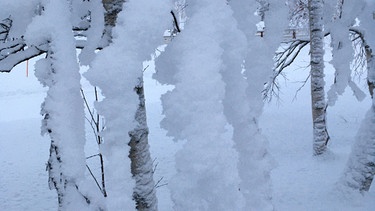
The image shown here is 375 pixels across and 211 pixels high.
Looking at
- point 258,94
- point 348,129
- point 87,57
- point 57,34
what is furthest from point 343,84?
point 348,129

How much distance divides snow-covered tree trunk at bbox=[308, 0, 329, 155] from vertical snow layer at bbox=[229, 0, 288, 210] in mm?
5870

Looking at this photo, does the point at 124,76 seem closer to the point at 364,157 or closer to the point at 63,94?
the point at 63,94

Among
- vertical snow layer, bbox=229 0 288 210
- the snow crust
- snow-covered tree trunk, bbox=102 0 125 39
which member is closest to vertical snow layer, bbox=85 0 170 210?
snow-covered tree trunk, bbox=102 0 125 39

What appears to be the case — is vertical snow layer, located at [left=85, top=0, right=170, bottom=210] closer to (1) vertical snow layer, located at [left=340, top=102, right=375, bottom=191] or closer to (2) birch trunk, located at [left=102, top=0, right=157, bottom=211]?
(2) birch trunk, located at [left=102, top=0, right=157, bottom=211]

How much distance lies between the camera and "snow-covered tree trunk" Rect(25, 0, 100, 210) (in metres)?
1.74

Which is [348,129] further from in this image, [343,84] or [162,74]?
[162,74]

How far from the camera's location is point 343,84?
4836mm

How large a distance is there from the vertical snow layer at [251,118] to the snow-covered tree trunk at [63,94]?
788 millimetres

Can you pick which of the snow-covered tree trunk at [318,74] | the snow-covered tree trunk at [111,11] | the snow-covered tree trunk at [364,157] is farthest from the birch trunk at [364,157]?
the snow-covered tree trunk at [111,11]

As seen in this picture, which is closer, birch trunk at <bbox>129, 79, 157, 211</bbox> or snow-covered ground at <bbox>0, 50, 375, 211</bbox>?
birch trunk at <bbox>129, 79, 157, 211</bbox>

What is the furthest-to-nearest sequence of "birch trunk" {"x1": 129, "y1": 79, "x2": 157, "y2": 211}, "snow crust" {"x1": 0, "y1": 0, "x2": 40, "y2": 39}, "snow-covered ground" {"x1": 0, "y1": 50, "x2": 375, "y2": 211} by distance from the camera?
Answer: "snow-covered ground" {"x1": 0, "y1": 50, "x2": 375, "y2": 211}, "birch trunk" {"x1": 129, "y1": 79, "x2": 157, "y2": 211}, "snow crust" {"x1": 0, "y1": 0, "x2": 40, "y2": 39}

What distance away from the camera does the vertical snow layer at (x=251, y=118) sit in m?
1.83

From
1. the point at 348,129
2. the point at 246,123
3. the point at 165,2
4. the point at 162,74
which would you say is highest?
the point at 165,2

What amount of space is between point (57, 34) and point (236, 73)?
0.92 meters
